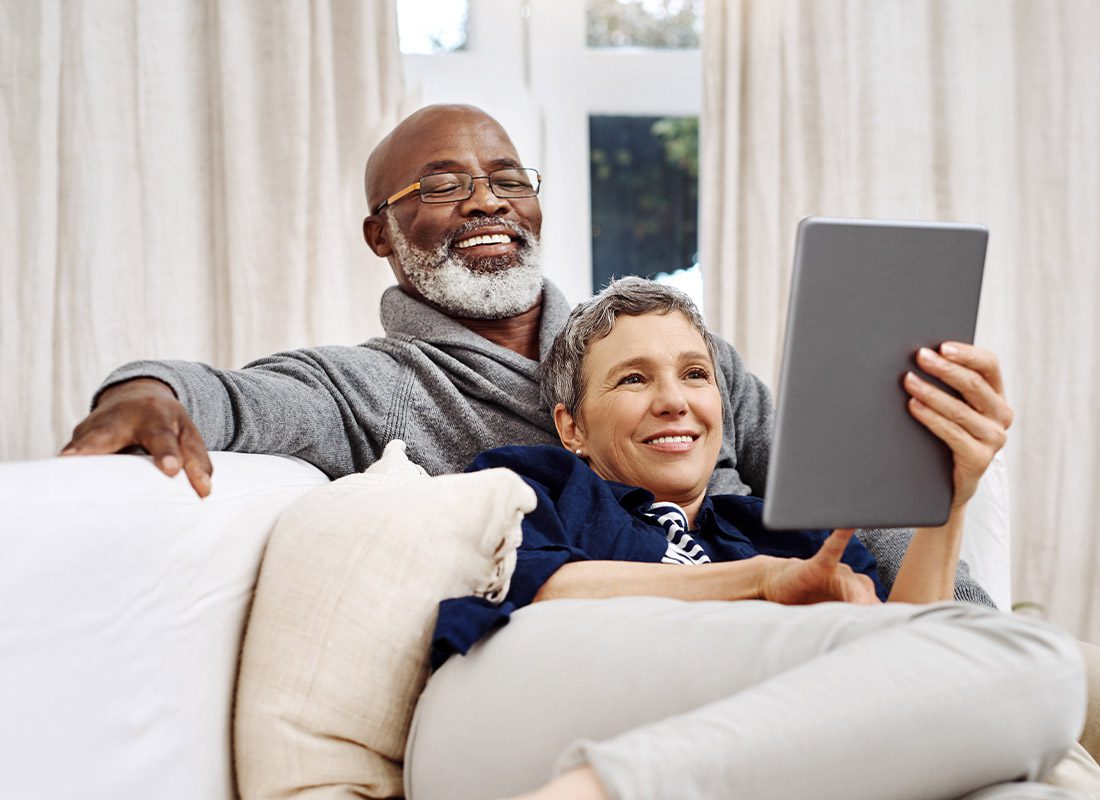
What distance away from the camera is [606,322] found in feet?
5.19

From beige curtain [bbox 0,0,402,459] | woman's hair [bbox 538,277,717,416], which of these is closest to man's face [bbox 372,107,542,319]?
woman's hair [bbox 538,277,717,416]

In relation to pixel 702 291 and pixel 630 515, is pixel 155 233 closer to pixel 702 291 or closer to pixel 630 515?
pixel 702 291

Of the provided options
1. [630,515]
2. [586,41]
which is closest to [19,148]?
[586,41]

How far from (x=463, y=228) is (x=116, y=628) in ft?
3.84

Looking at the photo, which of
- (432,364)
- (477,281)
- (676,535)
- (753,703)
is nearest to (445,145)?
(477,281)

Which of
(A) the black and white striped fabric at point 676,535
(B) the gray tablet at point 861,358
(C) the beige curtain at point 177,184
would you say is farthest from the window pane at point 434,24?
(B) the gray tablet at point 861,358

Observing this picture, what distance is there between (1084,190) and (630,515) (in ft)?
6.68

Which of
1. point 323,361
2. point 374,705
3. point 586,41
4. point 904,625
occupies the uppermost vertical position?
point 586,41

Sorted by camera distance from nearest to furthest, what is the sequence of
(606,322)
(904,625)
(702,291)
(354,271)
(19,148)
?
(904,625)
(606,322)
(19,148)
(354,271)
(702,291)

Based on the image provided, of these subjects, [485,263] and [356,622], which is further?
[485,263]

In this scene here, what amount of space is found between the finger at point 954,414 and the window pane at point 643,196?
1.94 meters

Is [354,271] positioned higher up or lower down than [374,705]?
higher up

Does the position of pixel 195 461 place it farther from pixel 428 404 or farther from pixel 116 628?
pixel 428 404

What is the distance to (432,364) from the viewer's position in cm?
180
